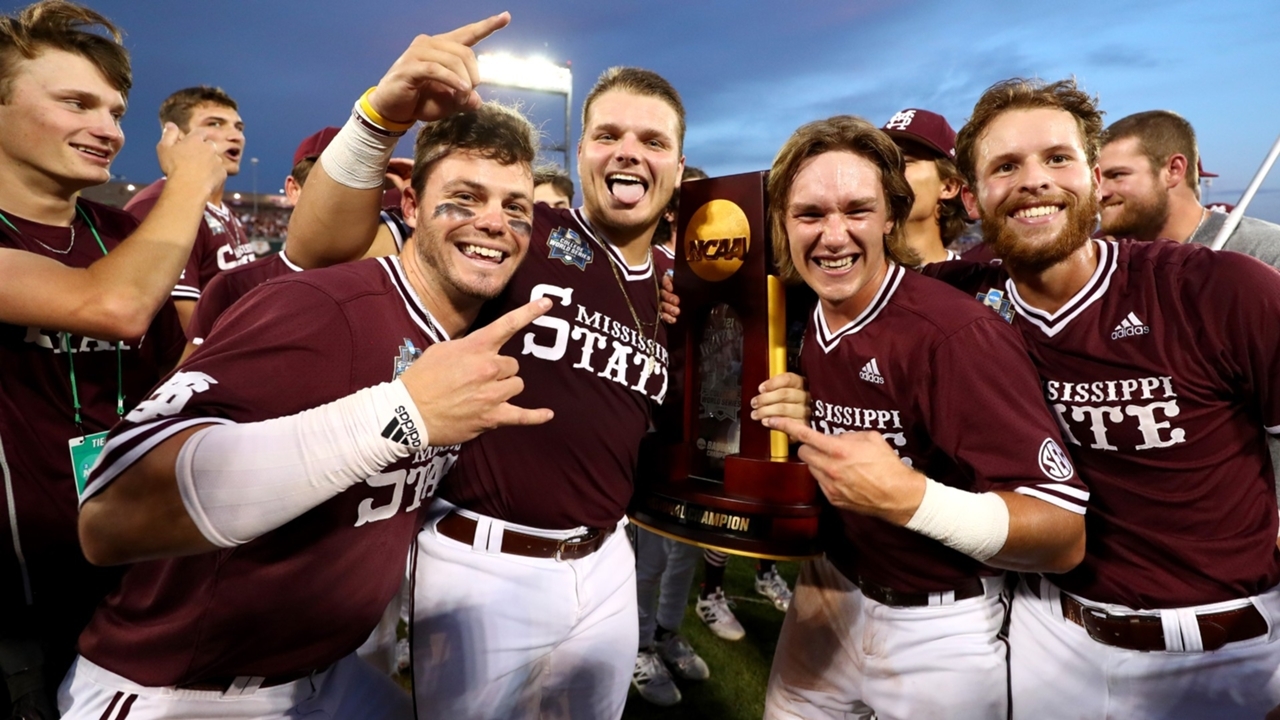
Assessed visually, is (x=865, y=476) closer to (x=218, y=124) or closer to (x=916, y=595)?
(x=916, y=595)

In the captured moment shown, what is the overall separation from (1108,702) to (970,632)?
1.43 ft

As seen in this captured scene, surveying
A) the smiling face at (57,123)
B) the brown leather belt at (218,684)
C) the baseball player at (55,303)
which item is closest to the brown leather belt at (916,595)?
the brown leather belt at (218,684)

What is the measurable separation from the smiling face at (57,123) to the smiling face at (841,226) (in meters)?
2.13

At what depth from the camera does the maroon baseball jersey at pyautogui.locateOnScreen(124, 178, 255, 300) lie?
3602 mm

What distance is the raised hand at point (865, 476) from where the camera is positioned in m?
1.53

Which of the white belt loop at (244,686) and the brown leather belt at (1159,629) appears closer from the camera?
the white belt loop at (244,686)

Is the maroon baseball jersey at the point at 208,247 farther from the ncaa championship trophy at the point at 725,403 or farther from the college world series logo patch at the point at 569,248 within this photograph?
the ncaa championship trophy at the point at 725,403

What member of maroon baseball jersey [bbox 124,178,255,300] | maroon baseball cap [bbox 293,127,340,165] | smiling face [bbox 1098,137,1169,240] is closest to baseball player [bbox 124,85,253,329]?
maroon baseball jersey [bbox 124,178,255,300]

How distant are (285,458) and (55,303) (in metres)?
1.13

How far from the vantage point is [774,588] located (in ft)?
15.8

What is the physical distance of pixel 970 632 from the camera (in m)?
1.91

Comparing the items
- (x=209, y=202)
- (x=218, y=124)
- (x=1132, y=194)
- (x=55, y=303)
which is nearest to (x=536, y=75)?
(x=218, y=124)

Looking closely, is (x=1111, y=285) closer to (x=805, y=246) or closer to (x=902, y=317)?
(x=902, y=317)

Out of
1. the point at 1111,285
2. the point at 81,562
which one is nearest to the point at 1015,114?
the point at 1111,285
